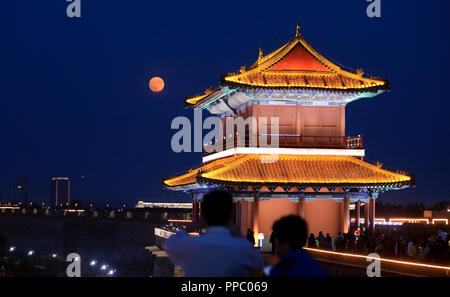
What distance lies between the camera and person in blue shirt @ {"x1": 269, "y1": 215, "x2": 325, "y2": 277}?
6.52m

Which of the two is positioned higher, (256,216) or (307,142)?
(307,142)

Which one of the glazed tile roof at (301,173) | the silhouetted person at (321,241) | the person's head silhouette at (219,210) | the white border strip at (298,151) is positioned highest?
the white border strip at (298,151)

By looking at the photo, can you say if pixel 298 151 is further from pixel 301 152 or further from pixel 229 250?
pixel 229 250

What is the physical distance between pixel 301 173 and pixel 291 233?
26445mm

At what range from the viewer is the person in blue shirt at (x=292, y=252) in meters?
6.52

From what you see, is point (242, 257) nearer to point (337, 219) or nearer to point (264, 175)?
point (264, 175)

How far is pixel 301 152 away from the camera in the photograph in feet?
112

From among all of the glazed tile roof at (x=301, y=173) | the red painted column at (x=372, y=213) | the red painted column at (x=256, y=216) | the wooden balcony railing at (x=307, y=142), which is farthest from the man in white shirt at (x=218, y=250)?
the red painted column at (x=372, y=213)

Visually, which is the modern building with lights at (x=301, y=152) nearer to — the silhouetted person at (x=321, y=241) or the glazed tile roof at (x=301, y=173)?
the glazed tile roof at (x=301, y=173)

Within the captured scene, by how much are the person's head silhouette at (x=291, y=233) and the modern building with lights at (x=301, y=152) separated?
2434 centimetres

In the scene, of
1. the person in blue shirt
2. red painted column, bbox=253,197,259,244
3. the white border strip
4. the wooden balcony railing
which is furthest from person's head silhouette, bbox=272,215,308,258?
the wooden balcony railing

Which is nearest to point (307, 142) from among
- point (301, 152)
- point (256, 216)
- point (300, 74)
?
point (301, 152)

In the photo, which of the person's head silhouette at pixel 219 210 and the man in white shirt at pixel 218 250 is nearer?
the man in white shirt at pixel 218 250
